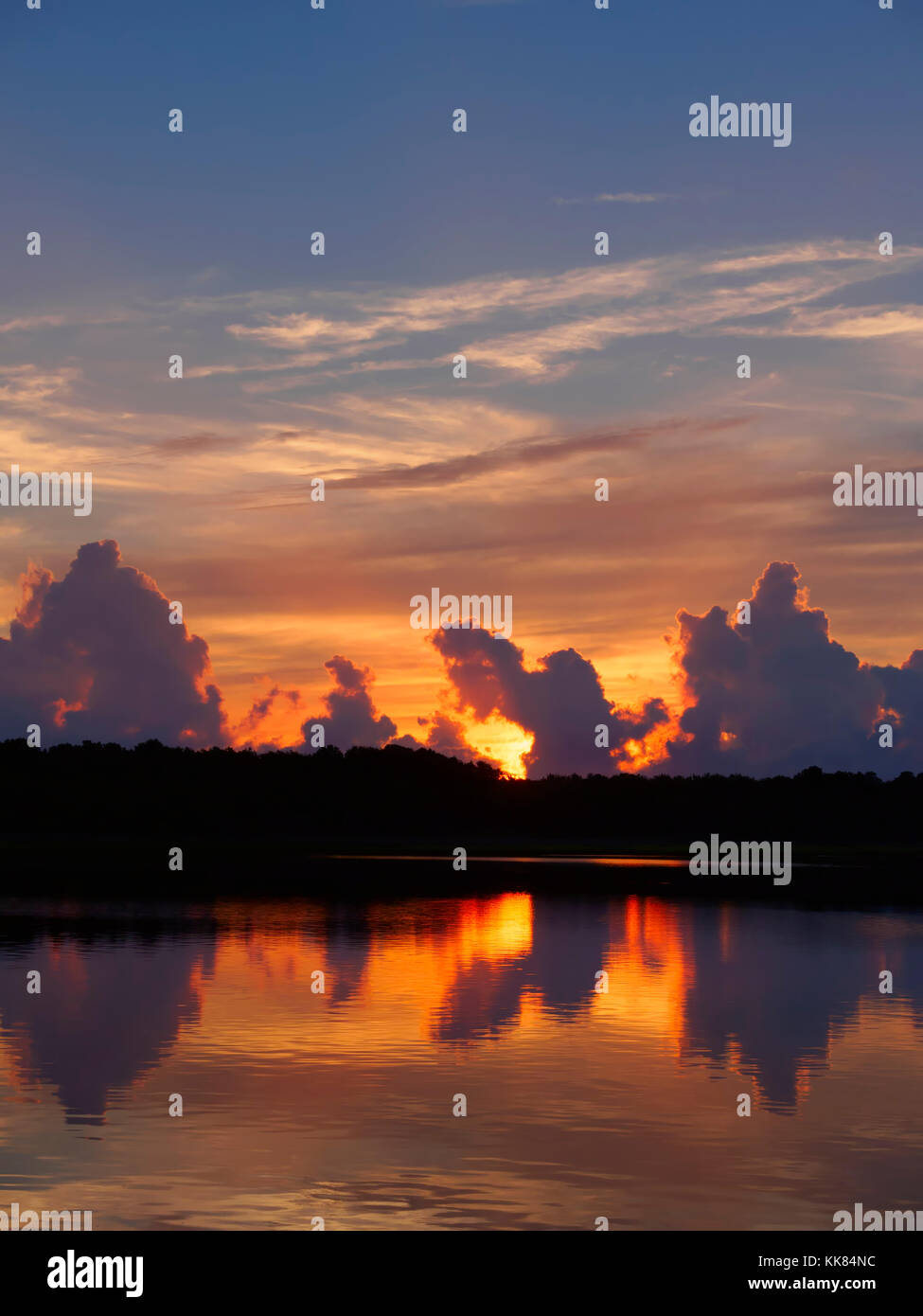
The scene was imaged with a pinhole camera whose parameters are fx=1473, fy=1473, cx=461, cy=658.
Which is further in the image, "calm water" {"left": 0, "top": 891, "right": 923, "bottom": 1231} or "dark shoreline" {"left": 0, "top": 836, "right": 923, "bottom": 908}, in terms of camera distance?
"dark shoreline" {"left": 0, "top": 836, "right": 923, "bottom": 908}

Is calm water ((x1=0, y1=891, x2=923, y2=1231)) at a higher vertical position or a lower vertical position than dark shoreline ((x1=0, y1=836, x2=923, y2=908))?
higher

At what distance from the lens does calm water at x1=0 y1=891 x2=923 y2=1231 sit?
843 inches

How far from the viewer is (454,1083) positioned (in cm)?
2938

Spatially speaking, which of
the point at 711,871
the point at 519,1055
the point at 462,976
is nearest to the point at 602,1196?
the point at 519,1055

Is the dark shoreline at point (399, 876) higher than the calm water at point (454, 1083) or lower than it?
lower

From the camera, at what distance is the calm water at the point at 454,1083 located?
70.3 feet

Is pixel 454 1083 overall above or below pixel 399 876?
above

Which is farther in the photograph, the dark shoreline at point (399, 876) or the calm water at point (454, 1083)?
the dark shoreline at point (399, 876)

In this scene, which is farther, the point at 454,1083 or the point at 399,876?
the point at 399,876

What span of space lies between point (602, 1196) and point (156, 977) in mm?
25304

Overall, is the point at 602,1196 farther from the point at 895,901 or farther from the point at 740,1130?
the point at 895,901
